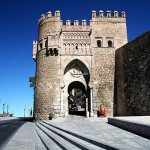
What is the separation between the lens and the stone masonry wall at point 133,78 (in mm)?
13913

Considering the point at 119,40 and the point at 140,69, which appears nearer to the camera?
the point at 140,69

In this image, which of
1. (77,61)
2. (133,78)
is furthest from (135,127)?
(77,61)

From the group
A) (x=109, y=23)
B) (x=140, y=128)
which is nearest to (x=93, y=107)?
(x=109, y=23)

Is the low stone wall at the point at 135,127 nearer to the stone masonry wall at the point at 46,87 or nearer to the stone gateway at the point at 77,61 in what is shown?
the stone gateway at the point at 77,61

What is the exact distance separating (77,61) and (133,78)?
5.04m

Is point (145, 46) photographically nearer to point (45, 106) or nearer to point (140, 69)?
point (140, 69)

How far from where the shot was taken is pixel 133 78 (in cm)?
1542

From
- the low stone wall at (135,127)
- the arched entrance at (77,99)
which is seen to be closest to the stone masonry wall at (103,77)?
the arched entrance at (77,99)

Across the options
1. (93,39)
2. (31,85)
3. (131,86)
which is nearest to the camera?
(131,86)

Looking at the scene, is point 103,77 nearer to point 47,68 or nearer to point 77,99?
point 47,68

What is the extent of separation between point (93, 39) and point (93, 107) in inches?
217

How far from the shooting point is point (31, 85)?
109ft

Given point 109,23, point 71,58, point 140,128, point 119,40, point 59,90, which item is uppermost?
point 109,23

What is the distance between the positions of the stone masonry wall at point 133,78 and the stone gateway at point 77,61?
2.67 ft
